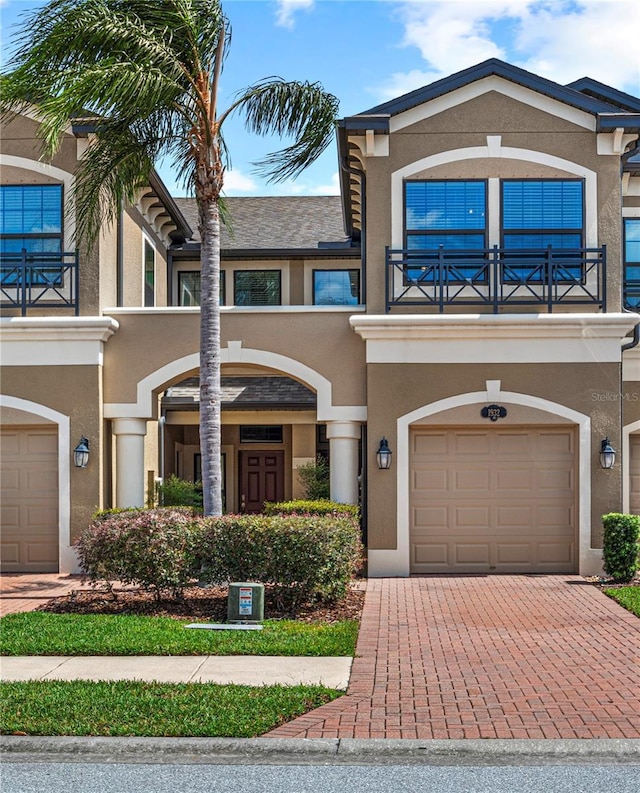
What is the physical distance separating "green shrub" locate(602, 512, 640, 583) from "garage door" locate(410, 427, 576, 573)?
3.50 ft

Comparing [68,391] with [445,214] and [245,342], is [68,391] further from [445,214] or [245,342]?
[445,214]

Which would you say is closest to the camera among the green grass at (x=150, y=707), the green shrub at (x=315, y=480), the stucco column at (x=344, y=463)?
the green grass at (x=150, y=707)

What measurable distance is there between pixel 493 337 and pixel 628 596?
14.9 ft

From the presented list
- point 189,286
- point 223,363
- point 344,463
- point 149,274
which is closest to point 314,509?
point 344,463

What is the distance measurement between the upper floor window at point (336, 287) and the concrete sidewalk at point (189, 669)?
1269cm

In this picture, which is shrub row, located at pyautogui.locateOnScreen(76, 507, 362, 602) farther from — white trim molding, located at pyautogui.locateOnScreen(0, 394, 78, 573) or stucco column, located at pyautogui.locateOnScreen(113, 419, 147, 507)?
stucco column, located at pyautogui.locateOnScreen(113, 419, 147, 507)

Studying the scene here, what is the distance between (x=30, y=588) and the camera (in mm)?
13500

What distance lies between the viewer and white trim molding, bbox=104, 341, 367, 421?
15.3 m

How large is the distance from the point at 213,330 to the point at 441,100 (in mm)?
5628

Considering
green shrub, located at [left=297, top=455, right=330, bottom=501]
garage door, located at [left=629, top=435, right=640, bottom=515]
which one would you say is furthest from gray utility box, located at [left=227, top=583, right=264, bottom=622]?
garage door, located at [left=629, top=435, right=640, bottom=515]

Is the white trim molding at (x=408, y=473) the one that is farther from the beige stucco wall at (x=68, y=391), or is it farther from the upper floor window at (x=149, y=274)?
the upper floor window at (x=149, y=274)

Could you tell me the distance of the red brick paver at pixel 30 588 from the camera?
1206 centimetres

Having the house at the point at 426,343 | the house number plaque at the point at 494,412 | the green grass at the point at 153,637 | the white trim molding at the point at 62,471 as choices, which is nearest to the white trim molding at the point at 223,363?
the house at the point at 426,343

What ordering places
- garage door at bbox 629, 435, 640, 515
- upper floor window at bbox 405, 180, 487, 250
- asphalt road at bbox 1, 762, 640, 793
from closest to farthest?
asphalt road at bbox 1, 762, 640, 793 < upper floor window at bbox 405, 180, 487, 250 < garage door at bbox 629, 435, 640, 515
